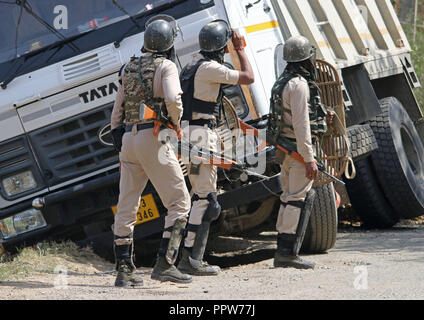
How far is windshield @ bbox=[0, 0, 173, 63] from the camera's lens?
686cm

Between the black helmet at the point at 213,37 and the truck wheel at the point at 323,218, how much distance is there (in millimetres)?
1511

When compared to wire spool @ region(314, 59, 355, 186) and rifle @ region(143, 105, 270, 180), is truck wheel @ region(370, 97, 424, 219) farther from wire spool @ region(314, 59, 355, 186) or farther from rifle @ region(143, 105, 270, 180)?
rifle @ region(143, 105, 270, 180)

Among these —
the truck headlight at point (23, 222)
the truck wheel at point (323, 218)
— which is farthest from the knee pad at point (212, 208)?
the truck headlight at point (23, 222)

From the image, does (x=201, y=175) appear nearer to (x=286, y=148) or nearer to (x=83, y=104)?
(x=286, y=148)

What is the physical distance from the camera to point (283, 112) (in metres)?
6.30

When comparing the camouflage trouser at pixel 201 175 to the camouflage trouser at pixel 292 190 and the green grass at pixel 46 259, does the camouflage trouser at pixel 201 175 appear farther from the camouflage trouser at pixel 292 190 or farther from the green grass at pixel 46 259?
the green grass at pixel 46 259

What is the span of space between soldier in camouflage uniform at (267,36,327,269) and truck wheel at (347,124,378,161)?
3.56 feet

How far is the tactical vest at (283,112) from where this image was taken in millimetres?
6273

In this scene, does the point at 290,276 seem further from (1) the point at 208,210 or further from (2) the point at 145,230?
(2) the point at 145,230

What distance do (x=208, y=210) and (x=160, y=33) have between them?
1358 millimetres
